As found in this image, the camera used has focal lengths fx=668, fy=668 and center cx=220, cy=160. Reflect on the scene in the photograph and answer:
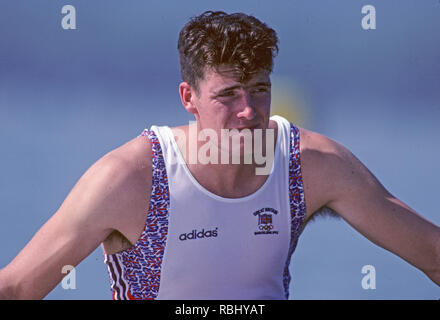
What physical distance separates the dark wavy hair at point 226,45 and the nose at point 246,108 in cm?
3

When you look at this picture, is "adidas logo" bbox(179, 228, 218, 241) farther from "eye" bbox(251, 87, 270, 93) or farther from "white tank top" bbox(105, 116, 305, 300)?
"eye" bbox(251, 87, 270, 93)

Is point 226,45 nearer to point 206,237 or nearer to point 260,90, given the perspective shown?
point 260,90

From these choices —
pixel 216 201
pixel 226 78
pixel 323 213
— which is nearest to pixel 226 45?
pixel 226 78

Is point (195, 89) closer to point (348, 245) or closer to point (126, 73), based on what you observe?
point (348, 245)

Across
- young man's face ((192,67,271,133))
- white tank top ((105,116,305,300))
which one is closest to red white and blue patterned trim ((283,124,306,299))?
white tank top ((105,116,305,300))

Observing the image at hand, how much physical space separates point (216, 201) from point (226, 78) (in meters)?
0.21

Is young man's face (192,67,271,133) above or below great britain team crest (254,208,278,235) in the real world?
above

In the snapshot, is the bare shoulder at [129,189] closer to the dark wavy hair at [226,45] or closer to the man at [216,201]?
the man at [216,201]

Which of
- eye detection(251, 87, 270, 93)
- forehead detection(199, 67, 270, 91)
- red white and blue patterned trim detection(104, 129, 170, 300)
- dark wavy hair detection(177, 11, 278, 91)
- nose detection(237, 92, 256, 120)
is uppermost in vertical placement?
dark wavy hair detection(177, 11, 278, 91)

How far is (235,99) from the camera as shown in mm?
1051

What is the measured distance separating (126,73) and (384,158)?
1.35 meters

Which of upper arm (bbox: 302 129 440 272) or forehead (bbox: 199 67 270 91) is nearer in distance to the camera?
forehead (bbox: 199 67 270 91)

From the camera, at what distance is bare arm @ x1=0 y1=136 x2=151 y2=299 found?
39.4 inches

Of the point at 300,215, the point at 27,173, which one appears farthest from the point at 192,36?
the point at 27,173
